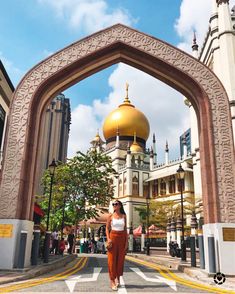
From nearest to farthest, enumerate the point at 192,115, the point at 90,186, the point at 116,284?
the point at 116,284, the point at 90,186, the point at 192,115

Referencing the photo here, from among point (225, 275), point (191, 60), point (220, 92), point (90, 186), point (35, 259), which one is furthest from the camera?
point (90, 186)

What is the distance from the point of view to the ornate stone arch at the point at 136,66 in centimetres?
946

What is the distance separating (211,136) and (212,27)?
18.4 m

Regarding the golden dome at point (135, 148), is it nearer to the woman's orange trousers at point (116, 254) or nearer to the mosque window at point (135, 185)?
the mosque window at point (135, 185)

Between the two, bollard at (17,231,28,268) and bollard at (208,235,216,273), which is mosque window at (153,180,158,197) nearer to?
bollard at (208,235,216,273)

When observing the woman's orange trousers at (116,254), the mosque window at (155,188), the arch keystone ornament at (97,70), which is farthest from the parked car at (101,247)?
the woman's orange trousers at (116,254)

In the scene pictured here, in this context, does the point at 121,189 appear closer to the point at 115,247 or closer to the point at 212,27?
the point at 212,27

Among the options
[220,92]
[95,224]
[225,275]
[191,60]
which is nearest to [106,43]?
[191,60]

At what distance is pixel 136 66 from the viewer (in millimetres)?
12195

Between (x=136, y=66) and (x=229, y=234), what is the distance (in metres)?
7.13

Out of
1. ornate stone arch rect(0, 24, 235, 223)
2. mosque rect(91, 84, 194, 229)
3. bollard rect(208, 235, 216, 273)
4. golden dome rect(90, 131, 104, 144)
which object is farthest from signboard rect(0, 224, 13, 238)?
golden dome rect(90, 131, 104, 144)

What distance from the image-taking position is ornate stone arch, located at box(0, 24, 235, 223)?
31.0ft

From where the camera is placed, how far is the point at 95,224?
114 feet

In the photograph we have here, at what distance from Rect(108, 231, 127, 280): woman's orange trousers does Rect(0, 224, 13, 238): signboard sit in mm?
4154
